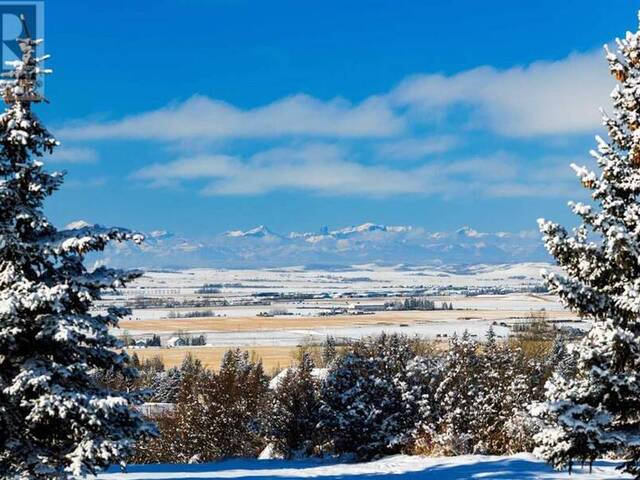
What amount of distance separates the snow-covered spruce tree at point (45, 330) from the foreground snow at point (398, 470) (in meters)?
5.52

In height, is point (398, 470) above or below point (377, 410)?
below

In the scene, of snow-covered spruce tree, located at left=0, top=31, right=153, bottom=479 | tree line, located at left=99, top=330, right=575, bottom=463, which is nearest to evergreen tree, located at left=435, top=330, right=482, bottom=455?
tree line, located at left=99, top=330, right=575, bottom=463

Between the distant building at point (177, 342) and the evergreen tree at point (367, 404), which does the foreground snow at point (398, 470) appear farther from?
the distant building at point (177, 342)

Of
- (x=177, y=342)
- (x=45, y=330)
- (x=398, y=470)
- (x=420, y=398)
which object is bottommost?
(x=177, y=342)

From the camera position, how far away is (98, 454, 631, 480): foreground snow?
1518 cm

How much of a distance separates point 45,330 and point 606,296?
29.9 feet

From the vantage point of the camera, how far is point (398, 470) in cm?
1764

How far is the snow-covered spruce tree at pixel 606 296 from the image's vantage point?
9.99 metres

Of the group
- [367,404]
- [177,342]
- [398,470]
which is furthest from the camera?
[177,342]

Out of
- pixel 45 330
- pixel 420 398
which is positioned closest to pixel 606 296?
pixel 45 330

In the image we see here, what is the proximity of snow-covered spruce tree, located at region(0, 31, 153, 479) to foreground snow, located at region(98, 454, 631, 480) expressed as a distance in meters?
5.52

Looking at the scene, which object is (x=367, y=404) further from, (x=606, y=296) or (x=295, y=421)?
(x=606, y=296)

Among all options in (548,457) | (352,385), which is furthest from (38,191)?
(352,385)

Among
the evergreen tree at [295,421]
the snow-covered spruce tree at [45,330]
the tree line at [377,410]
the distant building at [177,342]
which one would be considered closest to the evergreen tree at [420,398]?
the tree line at [377,410]
